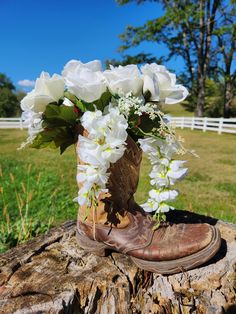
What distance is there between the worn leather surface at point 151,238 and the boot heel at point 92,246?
1.1 inches

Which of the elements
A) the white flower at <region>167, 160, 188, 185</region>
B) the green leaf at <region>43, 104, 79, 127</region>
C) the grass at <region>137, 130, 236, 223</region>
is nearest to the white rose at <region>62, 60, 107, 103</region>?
the green leaf at <region>43, 104, 79, 127</region>

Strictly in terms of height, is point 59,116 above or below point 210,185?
above

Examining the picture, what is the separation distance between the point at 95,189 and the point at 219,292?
818mm

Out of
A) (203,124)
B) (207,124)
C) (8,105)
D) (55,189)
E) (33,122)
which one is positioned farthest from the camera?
(8,105)

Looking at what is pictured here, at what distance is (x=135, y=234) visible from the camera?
177cm

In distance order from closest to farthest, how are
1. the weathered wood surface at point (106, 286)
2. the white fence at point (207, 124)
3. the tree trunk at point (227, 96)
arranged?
the weathered wood surface at point (106, 286), the white fence at point (207, 124), the tree trunk at point (227, 96)

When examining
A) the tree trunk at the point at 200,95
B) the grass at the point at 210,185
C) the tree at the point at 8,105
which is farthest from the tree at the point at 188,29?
the tree at the point at 8,105

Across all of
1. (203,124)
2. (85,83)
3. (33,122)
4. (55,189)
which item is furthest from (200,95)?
(85,83)

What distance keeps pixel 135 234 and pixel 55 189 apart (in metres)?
4.20

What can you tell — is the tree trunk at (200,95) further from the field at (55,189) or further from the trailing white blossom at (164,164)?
the trailing white blossom at (164,164)

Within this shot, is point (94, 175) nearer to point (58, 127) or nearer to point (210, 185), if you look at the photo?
point (58, 127)

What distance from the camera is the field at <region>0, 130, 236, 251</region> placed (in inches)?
141

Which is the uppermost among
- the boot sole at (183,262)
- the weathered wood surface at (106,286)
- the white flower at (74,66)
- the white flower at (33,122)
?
the white flower at (74,66)

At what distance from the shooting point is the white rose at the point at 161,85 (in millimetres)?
1576
